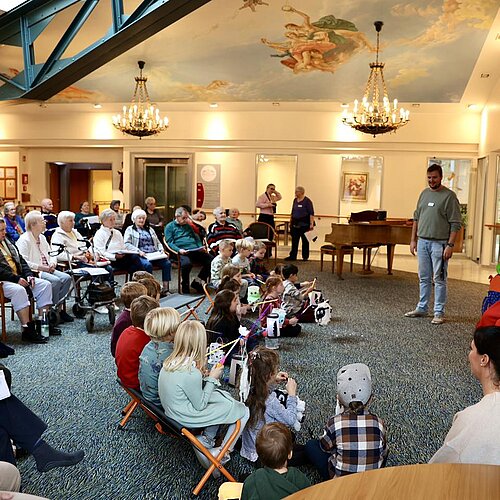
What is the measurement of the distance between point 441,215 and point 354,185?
7.51 meters

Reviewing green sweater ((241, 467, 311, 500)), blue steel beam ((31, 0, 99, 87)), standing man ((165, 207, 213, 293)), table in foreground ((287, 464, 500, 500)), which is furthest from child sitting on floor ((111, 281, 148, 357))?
standing man ((165, 207, 213, 293))

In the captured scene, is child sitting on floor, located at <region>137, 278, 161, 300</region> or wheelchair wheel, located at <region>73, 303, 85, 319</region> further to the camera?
wheelchair wheel, located at <region>73, 303, 85, 319</region>

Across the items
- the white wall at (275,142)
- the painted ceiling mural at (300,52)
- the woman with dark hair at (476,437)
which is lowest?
the woman with dark hair at (476,437)

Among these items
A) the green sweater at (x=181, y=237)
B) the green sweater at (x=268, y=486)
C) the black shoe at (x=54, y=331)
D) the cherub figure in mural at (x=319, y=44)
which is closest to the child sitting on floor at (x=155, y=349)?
the green sweater at (x=268, y=486)

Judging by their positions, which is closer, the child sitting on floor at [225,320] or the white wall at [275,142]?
the child sitting on floor at [225,320]

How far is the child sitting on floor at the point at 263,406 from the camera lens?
9.62ft

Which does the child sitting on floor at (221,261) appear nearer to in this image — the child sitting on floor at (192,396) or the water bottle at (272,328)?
the water bottle at (272,328)

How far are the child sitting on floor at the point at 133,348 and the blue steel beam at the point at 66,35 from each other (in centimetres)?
336

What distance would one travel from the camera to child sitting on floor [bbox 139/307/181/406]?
9.94ft

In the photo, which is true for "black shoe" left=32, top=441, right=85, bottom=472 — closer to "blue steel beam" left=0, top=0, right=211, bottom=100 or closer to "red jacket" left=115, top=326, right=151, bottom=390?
"red jacket" left=115, top=326, right=151, bottom=390

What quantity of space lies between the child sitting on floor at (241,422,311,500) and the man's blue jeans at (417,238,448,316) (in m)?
4.31

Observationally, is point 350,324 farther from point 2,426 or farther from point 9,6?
point 9,6

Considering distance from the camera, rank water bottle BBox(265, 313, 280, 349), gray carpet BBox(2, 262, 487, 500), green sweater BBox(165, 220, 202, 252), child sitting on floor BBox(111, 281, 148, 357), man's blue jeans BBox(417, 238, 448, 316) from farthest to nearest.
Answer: green sweater BBox(165, 220, 202, 252) < man's blue jeans BBox(417, 238, 448, 316) < water bottle BBox(265, 313, 280, 349) < child sitting on floor BBox(111, 281, 148, 357) < gray carpet BBox(2, 262, 487, 500)

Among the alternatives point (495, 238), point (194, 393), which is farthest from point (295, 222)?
point (194, 393)
